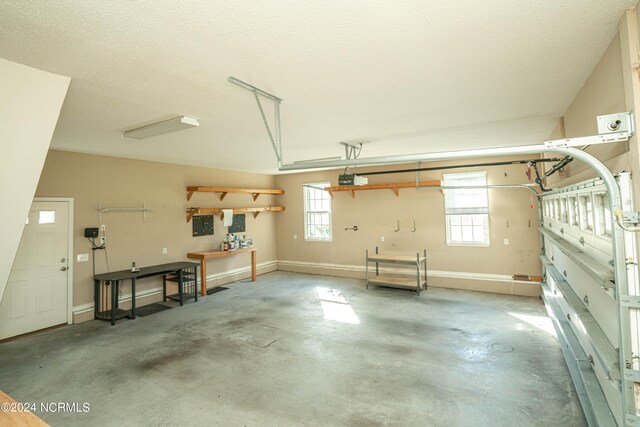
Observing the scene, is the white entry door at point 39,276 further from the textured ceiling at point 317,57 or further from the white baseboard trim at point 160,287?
the textured ceiling at point 317,57

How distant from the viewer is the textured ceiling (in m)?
1.54

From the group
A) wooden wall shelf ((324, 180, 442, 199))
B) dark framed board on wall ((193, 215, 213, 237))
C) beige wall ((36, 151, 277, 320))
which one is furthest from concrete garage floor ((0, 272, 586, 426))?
wooden wall shelf ((324, 180, 442, 199))

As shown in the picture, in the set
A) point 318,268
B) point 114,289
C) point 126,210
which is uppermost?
point 126,210

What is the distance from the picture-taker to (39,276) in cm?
455

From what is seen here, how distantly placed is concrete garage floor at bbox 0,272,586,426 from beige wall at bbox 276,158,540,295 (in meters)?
0.94

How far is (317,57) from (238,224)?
20.1ft

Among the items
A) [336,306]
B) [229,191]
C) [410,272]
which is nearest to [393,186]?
[410,272]

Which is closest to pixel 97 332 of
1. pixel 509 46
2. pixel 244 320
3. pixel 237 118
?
pixel 244 320

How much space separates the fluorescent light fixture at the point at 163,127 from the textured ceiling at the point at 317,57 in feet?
0.36

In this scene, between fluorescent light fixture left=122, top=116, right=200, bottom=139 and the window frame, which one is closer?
fluorescent light fixture left=122, top=116, right=200, bottom=139

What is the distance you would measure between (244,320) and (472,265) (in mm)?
4547

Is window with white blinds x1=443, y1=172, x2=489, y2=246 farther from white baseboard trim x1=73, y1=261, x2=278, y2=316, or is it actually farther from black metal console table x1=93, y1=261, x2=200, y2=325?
black metal console table x1=93, y1=261, x2=200, y2=325

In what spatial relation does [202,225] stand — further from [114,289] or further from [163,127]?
[163,127]

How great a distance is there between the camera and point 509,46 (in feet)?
6.30
